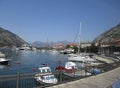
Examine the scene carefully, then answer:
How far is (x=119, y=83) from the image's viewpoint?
20.5 feet

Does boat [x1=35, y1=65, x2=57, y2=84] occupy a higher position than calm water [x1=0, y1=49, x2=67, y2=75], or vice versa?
boat [x1=35, y1=65, x2=57, y2=84]

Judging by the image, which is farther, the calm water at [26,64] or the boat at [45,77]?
the calm water at [26,64]

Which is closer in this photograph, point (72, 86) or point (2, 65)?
point (72, 86)

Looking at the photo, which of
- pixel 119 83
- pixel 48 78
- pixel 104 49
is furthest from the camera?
pixel 104 49

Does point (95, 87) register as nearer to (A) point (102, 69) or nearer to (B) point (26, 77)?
(B) point (26, 77)

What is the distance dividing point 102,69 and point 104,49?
104894mm

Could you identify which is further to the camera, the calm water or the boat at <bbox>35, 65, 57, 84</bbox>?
the calm water

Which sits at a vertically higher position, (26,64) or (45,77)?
(45,77)

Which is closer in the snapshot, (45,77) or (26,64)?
(45,77)

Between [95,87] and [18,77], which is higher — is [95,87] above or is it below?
below

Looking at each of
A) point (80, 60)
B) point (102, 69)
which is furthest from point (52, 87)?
point (80, 60)

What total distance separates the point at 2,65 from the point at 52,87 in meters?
51.1

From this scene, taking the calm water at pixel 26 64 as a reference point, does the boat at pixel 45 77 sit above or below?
above

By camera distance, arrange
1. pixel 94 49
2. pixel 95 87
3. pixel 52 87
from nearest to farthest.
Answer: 1. pixel 52 87
2. pixel 95 87
3. pixel 94 49
